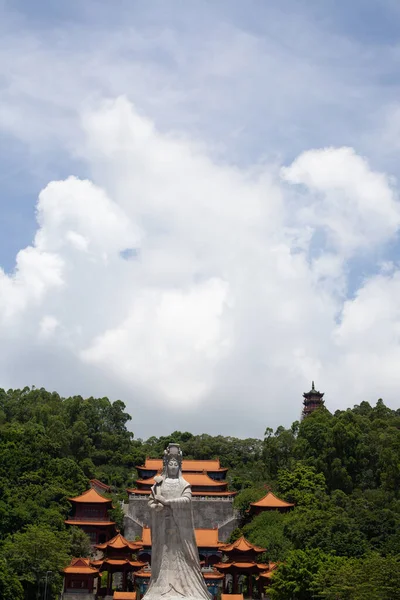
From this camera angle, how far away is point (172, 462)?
20891 mm

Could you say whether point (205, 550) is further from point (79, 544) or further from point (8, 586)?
point (8, 586)

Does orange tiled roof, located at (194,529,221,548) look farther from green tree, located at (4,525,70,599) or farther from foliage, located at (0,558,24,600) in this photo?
foliage, located at (0,558,24,600)

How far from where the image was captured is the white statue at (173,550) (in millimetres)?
19400

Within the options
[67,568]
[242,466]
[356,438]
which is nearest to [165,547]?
[67,568]

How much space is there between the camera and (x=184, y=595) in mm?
19188

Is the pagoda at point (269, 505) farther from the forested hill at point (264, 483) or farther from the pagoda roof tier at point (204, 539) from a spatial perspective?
the pagoda roof tier at point (204, 539)

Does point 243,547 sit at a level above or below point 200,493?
below

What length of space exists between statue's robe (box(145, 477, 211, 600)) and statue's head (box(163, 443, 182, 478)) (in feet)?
2.07

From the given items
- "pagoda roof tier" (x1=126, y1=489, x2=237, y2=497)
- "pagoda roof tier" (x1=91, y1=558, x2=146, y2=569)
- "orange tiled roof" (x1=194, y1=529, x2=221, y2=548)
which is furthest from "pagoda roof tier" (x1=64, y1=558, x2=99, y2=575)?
"pagoda roof tier" (x1=126, y1=489, x2=237, y2=497)

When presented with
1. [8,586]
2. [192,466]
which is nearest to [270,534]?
[8,586]

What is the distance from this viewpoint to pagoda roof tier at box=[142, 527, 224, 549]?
4641 cm

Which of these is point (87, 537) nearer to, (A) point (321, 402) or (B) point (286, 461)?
(B) point (286, 461)

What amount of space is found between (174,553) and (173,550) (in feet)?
0.25

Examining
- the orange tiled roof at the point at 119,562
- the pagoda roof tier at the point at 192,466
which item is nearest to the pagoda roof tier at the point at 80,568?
the orange tiled roof at the point at 119,562
